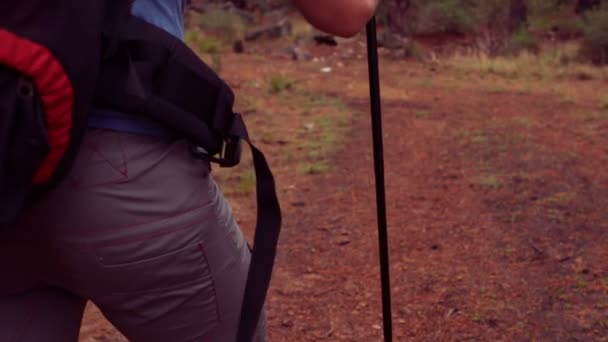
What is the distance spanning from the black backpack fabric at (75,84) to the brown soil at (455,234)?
2.11 metres

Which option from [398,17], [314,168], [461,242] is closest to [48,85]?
[461,242]

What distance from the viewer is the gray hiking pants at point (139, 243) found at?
114 centimetres

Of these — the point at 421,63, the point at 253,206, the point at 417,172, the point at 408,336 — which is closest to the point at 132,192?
the point at 408,336

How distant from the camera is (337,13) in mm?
1268

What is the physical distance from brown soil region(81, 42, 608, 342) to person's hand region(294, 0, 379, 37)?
2008 mm

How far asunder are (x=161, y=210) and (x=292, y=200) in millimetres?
4001

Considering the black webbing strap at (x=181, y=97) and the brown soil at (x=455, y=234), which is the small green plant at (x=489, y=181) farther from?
the black webbing strap at (x=181, y=97)

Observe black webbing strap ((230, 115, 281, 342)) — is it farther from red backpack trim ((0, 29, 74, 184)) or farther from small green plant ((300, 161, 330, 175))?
small green plant ((300, 161, 330, 175))

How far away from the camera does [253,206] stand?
5.02 metres

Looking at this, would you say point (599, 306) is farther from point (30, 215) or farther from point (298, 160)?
point (298, 160)

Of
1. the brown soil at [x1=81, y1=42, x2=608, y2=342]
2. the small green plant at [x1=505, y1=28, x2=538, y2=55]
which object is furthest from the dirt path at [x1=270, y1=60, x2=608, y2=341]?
the small green plant at [x1=505, y1=28, x2=538, y2=55]

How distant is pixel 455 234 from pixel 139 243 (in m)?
3.33

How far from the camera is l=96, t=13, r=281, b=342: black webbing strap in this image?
1.14 metres

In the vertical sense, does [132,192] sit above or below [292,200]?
above
